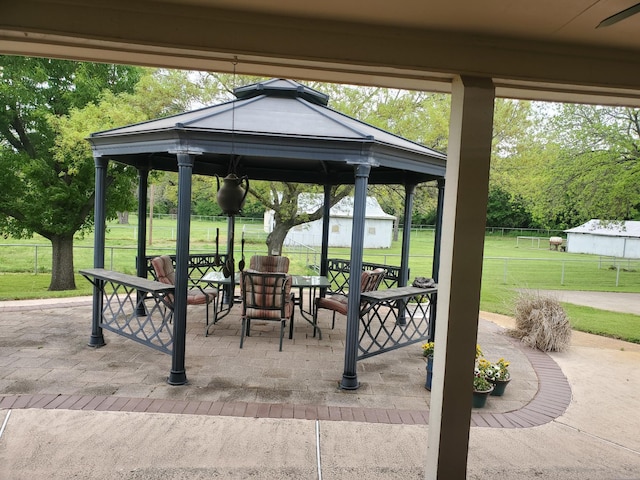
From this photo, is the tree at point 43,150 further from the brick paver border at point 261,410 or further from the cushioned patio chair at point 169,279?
the brick paver border at point 261,410

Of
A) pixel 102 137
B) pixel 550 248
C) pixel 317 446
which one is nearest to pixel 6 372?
pixel 102 137

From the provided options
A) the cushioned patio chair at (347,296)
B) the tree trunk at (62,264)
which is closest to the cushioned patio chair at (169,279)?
the cushioned patio chair at (347,296)

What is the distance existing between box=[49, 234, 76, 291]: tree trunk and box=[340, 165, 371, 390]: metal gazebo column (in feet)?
28.6

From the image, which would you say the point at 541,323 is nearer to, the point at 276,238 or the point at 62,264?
the point at 276,238

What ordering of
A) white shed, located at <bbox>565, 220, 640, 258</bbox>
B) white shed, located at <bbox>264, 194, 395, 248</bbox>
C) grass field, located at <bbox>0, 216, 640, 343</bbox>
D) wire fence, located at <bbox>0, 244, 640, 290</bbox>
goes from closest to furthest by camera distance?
1. grass field, located at <bbox>0, 216, 640, 343</bbox>
2. wire fence, located at <bbox>0, 244, 640, 290</bbox>
3. white shed, located at <bbox>264, 194, 395, 248</bbox>
4. white shed, located at <bbox>565, 220, 640, 258</bbox>

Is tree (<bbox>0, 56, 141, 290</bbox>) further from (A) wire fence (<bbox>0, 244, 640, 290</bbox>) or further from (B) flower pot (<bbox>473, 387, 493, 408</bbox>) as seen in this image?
(B) flower pot (<bbox>473, 387, 493, 408</bbox>)

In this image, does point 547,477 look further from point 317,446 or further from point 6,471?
point 6,471

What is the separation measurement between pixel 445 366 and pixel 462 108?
4.39 ft

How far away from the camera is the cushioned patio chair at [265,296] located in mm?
5438

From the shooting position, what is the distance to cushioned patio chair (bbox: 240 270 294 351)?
5.44 metres

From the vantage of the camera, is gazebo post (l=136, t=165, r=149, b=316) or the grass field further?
the grass field

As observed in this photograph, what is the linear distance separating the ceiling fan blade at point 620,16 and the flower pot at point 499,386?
3.59 m

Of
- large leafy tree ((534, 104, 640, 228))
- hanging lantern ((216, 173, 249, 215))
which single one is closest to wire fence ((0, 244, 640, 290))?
large leafy tree ((534, 104, 640, 228))

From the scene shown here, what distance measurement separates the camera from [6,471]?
2.75 metres
